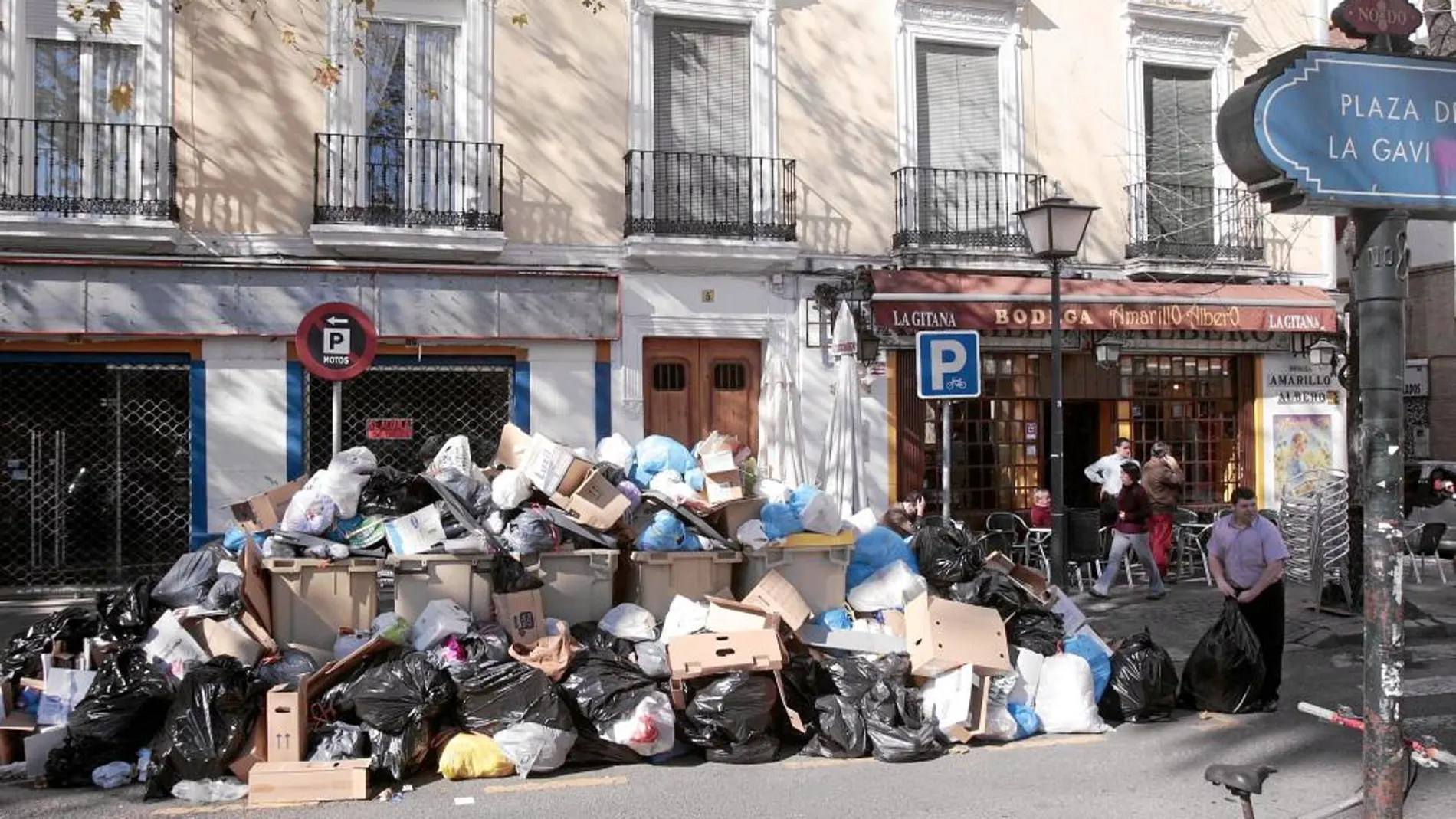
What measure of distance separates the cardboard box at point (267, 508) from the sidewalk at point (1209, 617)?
6.31 m

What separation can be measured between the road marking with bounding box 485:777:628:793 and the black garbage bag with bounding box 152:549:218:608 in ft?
7.99

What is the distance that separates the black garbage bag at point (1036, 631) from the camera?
7.27 meters

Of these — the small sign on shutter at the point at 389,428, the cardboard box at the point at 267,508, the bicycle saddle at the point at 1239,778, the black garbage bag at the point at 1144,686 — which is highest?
the small sign on shutter at the point at 389,428

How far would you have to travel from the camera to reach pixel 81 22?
1156 cm

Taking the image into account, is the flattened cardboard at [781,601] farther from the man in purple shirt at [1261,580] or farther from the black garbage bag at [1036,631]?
the man in purple shirt at [1261,580]

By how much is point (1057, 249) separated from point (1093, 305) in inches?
160

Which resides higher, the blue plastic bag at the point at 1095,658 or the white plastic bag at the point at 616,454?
the white plastic bag at the point at 616,454

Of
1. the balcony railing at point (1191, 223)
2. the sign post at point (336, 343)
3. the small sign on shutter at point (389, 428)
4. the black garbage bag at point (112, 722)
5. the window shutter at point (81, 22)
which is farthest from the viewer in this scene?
the balcony railing at point (1191, 223)

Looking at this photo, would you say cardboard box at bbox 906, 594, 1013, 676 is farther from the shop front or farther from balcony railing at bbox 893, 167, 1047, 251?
balcony railing at bbox 893, 167, 1047, 251

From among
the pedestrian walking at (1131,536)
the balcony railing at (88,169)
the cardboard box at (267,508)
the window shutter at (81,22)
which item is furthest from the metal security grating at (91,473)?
the pedestrian walking at (1131,536)

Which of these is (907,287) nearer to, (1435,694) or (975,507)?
(975,507)

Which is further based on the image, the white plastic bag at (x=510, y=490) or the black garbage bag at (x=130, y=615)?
the white plastic bag at (x=510, y=490)

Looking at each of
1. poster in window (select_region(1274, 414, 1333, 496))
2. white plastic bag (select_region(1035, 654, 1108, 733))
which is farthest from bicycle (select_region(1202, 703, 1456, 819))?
poster in window (select_region(1274, 414, 1333, 496))

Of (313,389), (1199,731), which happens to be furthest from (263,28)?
(1199,731)
